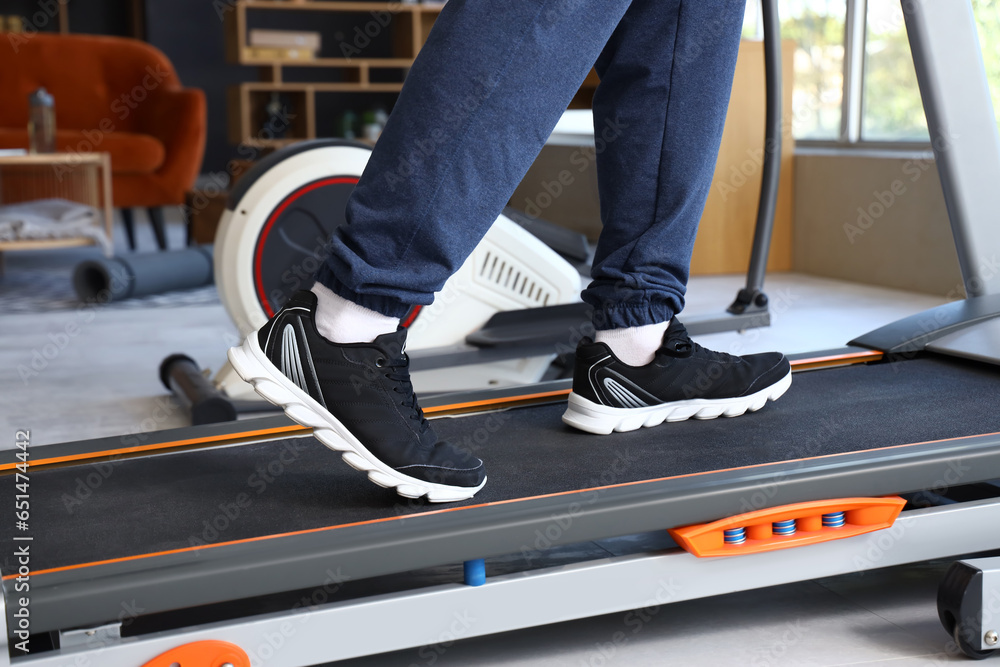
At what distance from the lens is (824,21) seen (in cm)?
394

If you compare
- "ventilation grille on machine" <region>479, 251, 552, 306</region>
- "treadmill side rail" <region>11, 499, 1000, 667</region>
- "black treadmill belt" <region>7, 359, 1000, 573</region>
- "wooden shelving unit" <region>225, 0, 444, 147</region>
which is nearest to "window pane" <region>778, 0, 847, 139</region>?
"wooden shelving unit" <region>225, 0, 444, 147</region>

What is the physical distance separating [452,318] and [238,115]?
13.3 feet

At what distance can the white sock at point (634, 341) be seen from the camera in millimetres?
1135

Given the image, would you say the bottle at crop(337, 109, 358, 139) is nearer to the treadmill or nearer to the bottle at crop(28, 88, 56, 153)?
the bottle at crop(28, 88, 56, 153)

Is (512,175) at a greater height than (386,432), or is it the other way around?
(512,175)

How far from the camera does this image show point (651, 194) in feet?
3.60

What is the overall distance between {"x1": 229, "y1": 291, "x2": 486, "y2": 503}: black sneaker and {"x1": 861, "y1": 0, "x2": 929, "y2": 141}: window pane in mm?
3163

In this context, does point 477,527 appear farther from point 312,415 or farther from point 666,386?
point 666,386

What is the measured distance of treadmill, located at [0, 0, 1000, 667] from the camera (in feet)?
2.68

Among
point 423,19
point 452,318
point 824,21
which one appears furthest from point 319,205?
point 423,19

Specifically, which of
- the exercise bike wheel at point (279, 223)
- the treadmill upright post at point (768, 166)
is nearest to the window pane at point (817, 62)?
the treadmill upright post at point (768, 166)

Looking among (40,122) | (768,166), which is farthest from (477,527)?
(40,122)

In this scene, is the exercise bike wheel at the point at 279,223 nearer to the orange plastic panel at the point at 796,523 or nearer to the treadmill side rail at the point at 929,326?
the treadmill side rail at the point at 929,326

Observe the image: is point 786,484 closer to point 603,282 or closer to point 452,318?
point 603,282
